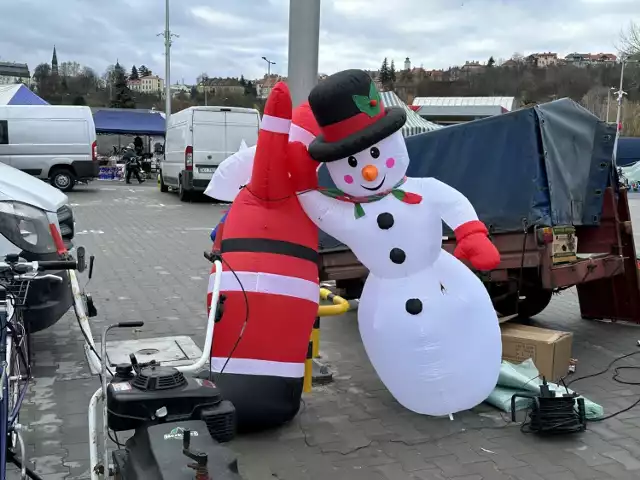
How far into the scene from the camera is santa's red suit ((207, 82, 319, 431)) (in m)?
3.97

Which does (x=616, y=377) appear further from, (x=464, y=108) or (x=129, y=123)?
(x=464, y=108)

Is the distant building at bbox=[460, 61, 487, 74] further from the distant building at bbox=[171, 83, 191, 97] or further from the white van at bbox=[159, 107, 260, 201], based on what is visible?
the white van at bbox=[159, 107, 260, 201]

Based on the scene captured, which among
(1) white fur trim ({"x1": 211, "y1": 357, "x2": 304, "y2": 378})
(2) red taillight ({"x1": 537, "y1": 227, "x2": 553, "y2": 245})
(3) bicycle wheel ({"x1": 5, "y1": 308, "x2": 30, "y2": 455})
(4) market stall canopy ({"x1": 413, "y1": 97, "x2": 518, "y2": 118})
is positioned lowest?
(1) white fur trim ({"x1": 211, "y1": 357, "x2": 304, "y2": 378})

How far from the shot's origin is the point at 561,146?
18.6 ft

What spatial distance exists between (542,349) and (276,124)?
8.94 ft

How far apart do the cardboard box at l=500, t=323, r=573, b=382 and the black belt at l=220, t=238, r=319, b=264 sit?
2050mm

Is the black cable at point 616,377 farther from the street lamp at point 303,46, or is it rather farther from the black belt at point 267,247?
the street lamp at point 303,46

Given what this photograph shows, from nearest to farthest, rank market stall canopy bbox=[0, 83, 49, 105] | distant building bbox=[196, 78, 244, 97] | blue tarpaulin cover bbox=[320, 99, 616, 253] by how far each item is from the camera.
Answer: blue tarpaulin cover bbox=[320, 99, 616, 253] → market stall canopy bbox=[0, 83, 49, 105] → distant building bbox=[196, 78, 244, 97]

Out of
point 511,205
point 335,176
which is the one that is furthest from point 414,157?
point 335,176

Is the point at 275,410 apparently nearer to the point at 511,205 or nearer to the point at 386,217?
→ the point at 386,217

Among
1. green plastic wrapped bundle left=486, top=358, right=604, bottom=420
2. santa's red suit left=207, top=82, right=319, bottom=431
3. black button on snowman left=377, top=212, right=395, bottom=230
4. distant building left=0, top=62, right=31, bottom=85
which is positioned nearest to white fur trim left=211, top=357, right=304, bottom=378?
santa's red suit left=207, top=82, right=319, bottom=431

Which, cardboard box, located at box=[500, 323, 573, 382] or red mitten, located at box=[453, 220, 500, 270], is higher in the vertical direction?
red mitten, located at box=[453, 220, 500, 270]

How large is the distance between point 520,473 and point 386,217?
1.63m

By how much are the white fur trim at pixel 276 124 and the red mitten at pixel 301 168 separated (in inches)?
7.6
